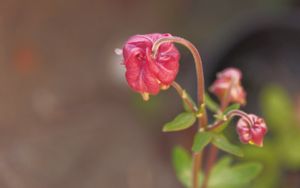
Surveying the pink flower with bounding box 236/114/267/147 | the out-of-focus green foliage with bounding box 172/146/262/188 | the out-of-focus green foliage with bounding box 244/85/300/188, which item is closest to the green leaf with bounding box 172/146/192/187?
the out-of-focus green foliage with bounding box 172/146/262/188

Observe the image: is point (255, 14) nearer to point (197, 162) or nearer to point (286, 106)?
point (286, 106)

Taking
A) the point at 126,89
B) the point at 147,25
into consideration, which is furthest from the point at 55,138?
the point at 147,25

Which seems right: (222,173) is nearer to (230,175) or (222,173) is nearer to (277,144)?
(230,175)

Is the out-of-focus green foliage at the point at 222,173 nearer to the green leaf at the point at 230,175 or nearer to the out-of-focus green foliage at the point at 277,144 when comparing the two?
the green leaf at the point at 230,175

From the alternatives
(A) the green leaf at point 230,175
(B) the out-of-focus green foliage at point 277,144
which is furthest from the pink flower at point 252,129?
(B) the out-of-focus green foliage at point 277,144

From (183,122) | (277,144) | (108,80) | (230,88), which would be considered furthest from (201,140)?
(108,80)
